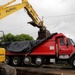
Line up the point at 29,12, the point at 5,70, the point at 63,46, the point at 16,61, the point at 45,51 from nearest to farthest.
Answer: the point at 5,70
the point at 63,46
the point at 45,51
the point at 16,61
the point at 29,12

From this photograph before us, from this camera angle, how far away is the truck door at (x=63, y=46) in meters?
23.2

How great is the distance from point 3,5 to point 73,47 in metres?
7.18

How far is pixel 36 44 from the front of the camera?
24.7m

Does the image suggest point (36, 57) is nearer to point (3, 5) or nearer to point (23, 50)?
point (23, 50)

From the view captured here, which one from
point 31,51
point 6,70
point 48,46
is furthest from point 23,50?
point 6,70

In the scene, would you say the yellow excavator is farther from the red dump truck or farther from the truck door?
the truck door

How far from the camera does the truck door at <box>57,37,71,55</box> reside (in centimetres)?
2316

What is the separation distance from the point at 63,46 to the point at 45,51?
5.34ft

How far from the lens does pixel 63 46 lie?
77.2 ft

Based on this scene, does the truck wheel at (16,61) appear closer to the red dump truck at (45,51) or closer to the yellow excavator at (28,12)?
the red dump truck at (45,51)

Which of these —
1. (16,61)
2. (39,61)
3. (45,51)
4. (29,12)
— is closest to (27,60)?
(39,61)

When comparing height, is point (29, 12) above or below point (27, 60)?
above

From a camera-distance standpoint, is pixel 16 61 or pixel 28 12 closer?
pixel 16 61

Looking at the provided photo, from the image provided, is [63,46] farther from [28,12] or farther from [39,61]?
[28,12]
